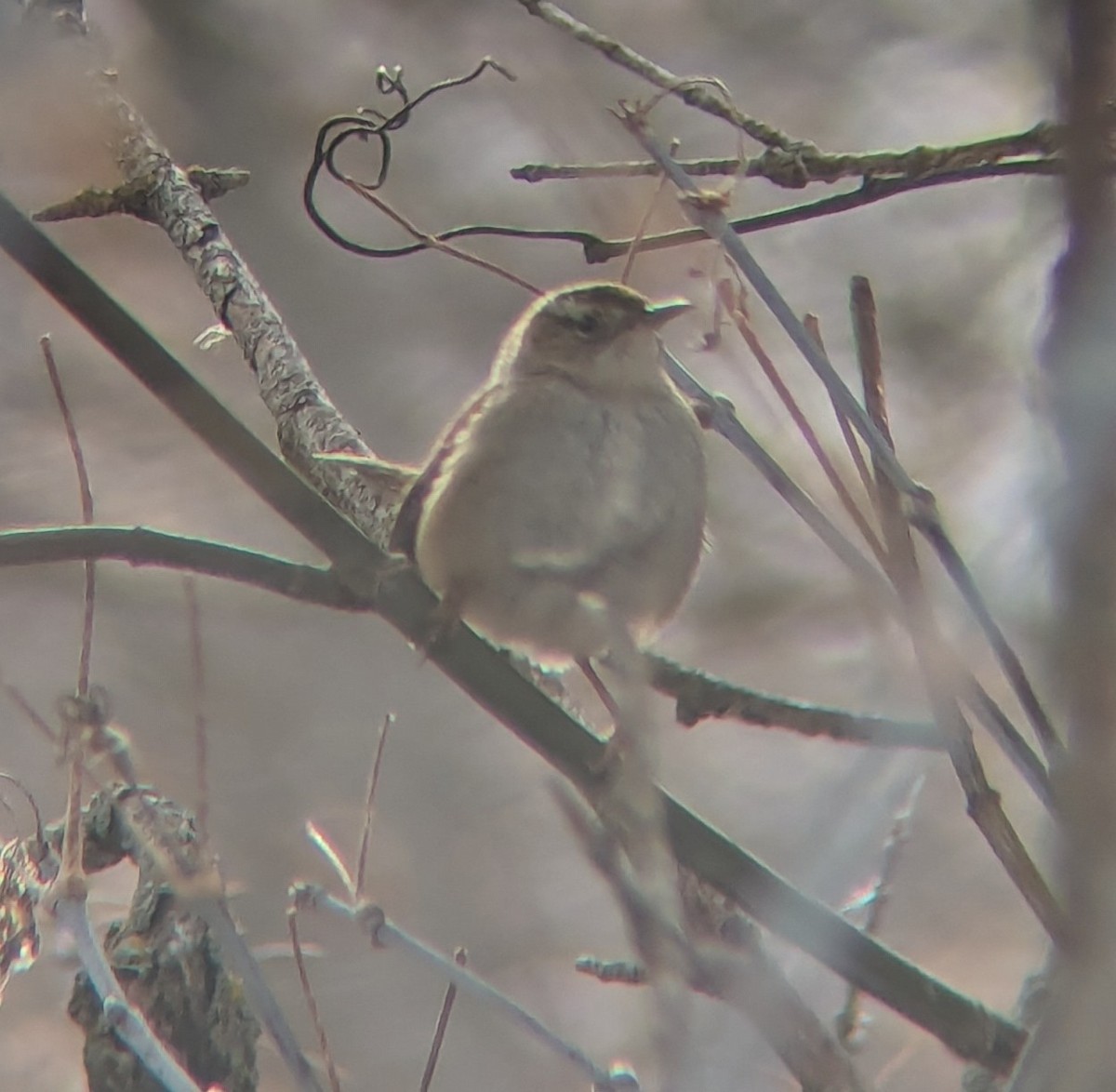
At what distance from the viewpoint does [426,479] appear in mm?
2168

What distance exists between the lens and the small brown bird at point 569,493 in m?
1.90

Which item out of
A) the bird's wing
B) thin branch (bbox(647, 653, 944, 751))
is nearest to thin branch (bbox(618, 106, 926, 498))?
thin branch (bbox(647, 653, 944, 751))

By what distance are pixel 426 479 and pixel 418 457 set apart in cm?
274

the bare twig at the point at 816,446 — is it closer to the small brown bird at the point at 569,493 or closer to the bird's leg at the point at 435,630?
the bird's leg at the point at 435,630

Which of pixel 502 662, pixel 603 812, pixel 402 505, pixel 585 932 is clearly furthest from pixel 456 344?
pixel 603 812

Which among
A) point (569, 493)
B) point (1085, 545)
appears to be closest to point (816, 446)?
point (1085, 545)

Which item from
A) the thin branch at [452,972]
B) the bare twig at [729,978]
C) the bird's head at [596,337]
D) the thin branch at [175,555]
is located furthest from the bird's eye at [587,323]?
the bare twig at [729,978]

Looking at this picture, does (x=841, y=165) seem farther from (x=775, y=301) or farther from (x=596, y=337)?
(x=596, y=337)

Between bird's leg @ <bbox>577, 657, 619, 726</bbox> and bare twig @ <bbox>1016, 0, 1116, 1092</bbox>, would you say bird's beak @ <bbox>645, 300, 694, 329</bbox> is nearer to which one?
bird's leg @ <bbox>577, 657, 619, 726</bbox>

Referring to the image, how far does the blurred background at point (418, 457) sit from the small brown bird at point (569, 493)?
26.0 inches

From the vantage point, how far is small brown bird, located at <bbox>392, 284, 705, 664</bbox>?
1900mm

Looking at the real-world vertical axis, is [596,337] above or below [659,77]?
above

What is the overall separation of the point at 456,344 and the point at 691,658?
6.78 feet

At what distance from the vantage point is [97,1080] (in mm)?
1390
